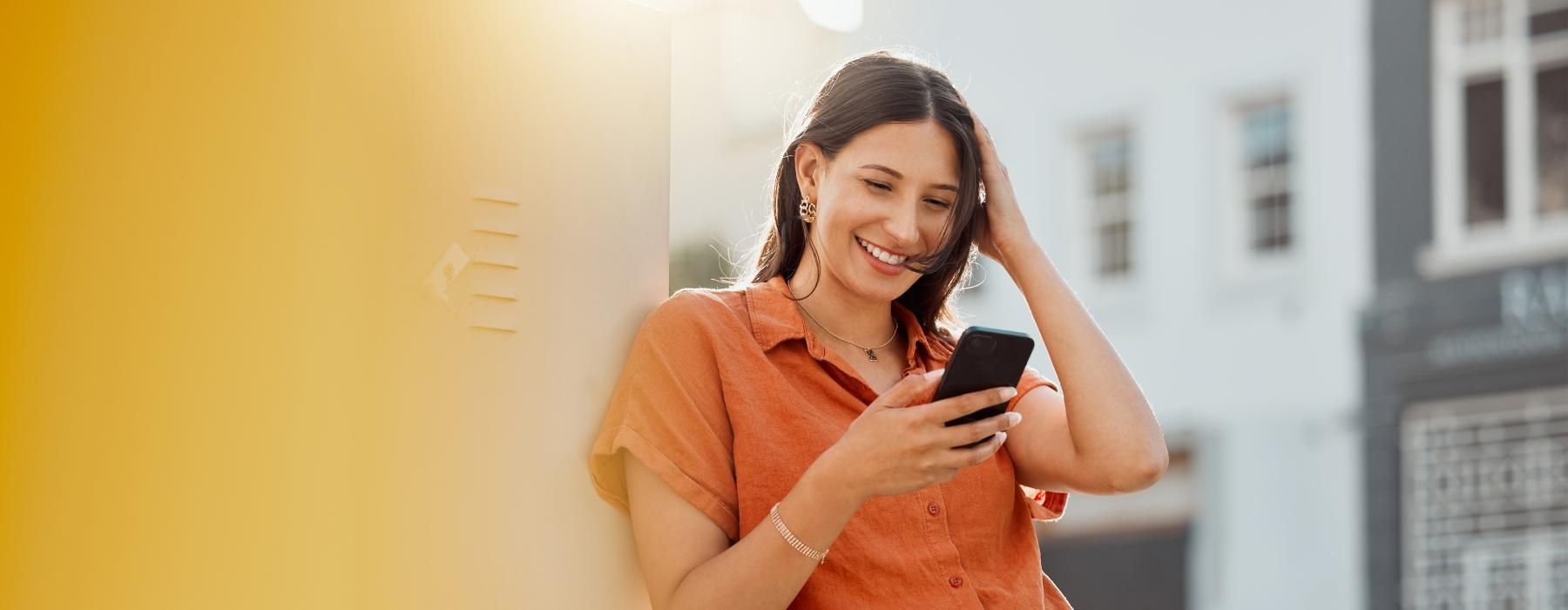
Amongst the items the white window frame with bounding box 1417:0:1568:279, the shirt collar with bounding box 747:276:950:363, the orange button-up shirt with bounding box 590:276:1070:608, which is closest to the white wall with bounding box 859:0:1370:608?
the white window frame with bounding box 1417:0:1568:279

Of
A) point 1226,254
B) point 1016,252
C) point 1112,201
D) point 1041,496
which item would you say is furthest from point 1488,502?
point 1016,252

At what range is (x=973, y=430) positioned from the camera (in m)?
1.87

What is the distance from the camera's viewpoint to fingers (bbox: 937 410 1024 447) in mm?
1852

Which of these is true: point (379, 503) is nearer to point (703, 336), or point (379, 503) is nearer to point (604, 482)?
point (604, 482)

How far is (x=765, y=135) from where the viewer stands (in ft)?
39.0

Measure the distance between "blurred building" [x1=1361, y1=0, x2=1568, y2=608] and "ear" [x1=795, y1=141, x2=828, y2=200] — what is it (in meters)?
9.32

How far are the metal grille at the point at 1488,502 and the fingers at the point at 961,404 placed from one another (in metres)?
9.51

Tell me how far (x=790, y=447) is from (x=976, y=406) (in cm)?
27

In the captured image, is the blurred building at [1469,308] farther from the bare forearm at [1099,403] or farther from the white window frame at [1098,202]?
the bare forearm at [1099,403]

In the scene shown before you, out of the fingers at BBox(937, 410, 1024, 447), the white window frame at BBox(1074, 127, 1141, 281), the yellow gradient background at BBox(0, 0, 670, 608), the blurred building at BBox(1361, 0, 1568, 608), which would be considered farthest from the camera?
the white window frame at BBox(1074, 127, 1141, 281)

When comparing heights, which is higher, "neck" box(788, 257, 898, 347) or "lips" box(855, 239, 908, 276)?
"lips" box(855, 239, 908, 276)

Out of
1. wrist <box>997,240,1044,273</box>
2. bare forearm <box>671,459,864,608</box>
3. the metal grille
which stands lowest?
the metal grille

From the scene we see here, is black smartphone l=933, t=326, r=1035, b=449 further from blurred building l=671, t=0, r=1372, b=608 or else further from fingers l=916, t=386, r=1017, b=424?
blurred building l=671, t=0, r=1372, b=608

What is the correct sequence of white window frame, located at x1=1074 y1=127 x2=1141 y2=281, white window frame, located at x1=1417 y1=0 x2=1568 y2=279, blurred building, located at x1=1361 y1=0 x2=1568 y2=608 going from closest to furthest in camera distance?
blurred building, located at x1=1361 y1=0 x2=1568 y2=608
white window frame, located at x1=1417 y1=0 x2=1568 y2=279
white window frame, located at x1=1074 y1=127 x2=1141 y2=281
